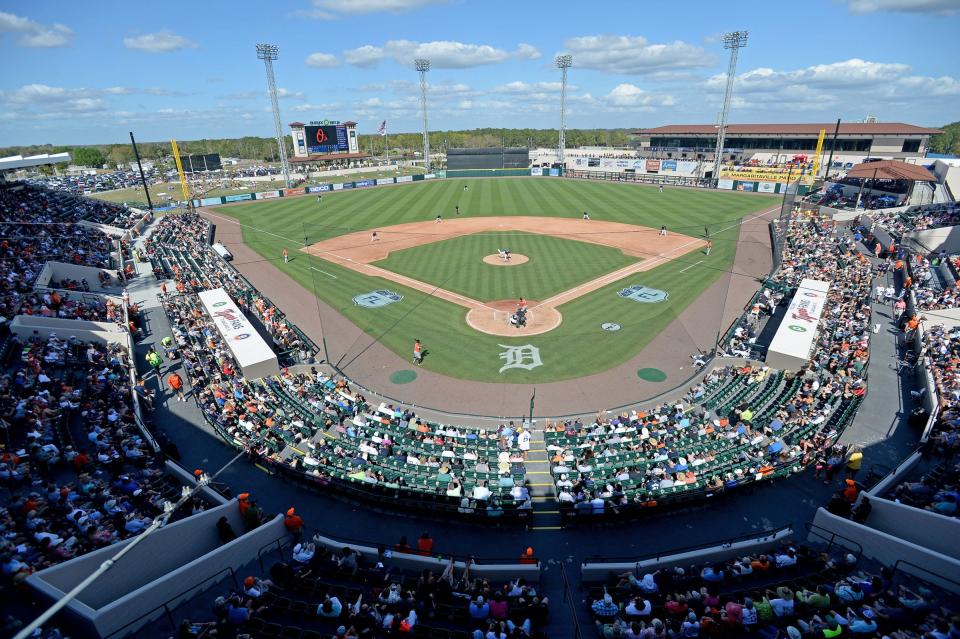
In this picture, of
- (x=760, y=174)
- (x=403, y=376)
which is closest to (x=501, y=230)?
(x=403, y=376)

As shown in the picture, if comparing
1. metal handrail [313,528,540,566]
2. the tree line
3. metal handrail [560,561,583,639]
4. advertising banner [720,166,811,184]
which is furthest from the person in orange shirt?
the tree line

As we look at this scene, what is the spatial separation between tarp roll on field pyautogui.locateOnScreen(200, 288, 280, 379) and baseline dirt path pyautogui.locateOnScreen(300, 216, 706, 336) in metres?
10.7

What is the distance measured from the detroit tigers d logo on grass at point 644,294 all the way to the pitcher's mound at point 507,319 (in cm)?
562

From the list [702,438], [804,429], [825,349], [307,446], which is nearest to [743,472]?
[702,438]

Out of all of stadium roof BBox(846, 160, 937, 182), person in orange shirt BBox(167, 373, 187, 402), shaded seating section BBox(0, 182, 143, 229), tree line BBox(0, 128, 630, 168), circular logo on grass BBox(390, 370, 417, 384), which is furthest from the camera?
tree line BBox(0, 128, 630, 168)

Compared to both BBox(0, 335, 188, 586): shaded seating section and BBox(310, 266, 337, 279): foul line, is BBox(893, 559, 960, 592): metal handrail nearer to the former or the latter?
BBox(0, 335, 188, 586): shaded seating section

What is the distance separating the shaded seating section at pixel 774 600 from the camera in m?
8.90

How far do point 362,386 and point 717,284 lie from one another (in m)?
24.9

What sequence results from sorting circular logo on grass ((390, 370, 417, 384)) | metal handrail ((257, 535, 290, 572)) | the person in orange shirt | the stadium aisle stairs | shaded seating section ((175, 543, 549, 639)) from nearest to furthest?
1. shaded seating section ((175, 543, 549, 639))
2. metal handrail ((257, 535, 290, 572))
3. the stadium aisle stairs
4. the person in orange shirt
5. circular logo on grass ((390, 370, 417, 384))

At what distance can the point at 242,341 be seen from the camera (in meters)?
22.2

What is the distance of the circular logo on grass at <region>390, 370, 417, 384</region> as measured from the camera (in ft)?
71.1

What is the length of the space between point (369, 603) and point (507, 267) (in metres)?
29.3

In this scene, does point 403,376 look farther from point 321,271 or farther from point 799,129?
point 799,129

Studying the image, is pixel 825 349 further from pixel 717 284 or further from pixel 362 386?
pixel 362 386
